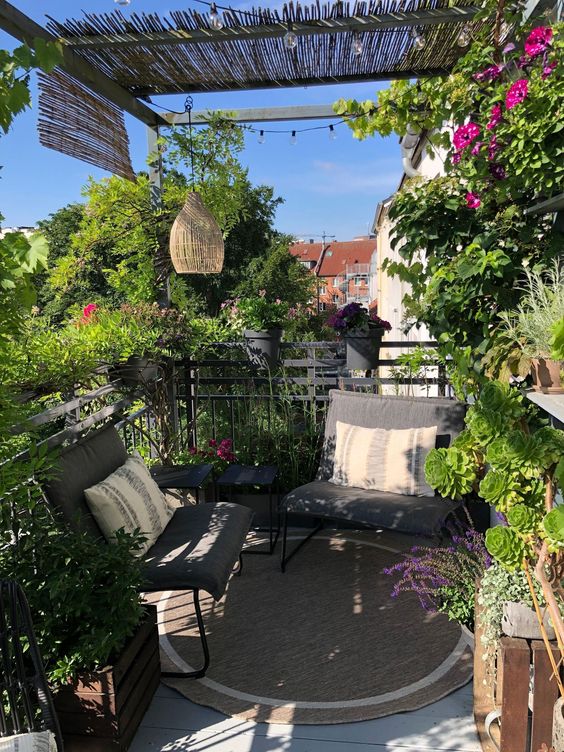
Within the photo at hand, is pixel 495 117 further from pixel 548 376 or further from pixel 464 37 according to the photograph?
pixel 464 37

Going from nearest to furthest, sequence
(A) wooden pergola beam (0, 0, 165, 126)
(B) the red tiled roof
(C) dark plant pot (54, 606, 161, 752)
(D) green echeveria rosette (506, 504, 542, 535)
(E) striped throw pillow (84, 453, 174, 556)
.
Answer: (D) green echeveria rosette (506, 504, 542, 535) < (C) dark plant pot (54, 606, 161, 752) < (E) striped throw pillow (84, 453, 174, 556) < (A) wooden pergola beam (0, 0, 165, 126) < (B) the red tiled roof

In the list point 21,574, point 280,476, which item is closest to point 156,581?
point 21,574

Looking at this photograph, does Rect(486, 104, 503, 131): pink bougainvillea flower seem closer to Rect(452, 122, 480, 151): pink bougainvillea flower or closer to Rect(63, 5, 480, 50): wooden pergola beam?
Rect(452, 122, 480, 151): pink bougainvillea flower

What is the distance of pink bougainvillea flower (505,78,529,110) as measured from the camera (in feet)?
5.94

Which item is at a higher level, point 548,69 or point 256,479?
point 548,69

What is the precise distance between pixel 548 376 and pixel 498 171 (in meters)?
0.86

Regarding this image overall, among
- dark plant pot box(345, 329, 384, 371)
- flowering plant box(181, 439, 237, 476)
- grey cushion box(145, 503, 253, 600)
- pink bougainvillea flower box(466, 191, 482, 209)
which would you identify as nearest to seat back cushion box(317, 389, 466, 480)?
dark plant pot box(345, 329, 384, 371)

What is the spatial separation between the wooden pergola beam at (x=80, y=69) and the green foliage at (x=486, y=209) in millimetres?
1444

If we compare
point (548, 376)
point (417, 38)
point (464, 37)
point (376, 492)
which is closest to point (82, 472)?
point (376, 492)

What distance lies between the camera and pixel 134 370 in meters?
3.56

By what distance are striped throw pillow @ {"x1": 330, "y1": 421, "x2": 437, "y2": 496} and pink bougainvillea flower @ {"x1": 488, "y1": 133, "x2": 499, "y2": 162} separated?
1.64 metres

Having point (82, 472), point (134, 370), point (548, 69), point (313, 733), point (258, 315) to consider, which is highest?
point (548, 69)

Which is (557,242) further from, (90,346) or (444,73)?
(90,346)

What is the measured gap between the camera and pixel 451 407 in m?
3.38
